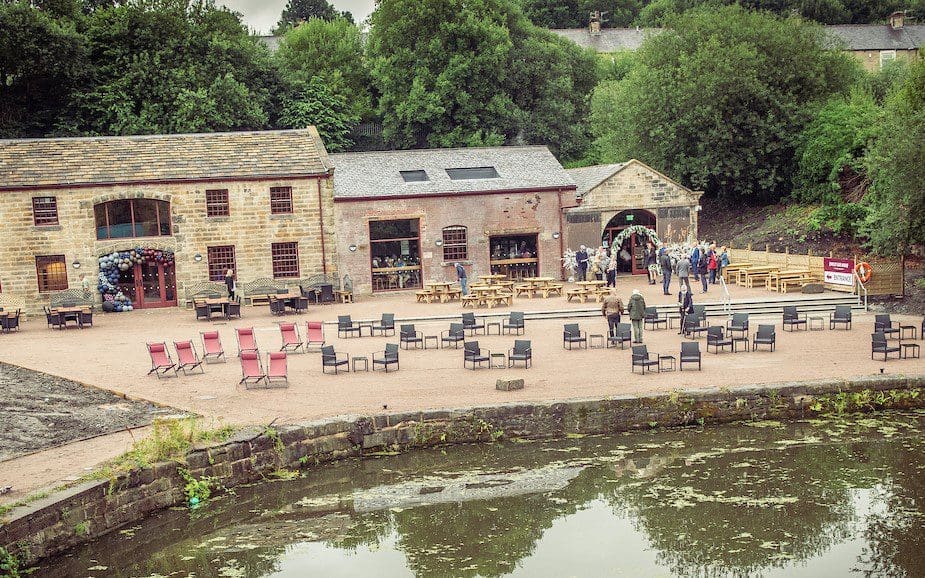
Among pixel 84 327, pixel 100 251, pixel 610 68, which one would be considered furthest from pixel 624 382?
pixel 610 68

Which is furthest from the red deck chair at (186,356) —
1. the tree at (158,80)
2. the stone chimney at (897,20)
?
the stone chimney at (897,20)

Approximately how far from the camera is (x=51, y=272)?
34.2 m

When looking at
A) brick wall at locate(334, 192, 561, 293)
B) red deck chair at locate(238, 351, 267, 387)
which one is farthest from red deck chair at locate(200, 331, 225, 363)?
brick wall at locate(334, 192, 561, 293)

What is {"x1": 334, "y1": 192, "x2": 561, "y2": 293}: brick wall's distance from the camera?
3669 centimetres

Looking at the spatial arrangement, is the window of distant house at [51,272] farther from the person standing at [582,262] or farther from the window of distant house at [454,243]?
the person standing at [582,262]

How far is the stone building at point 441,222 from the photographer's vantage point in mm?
36781

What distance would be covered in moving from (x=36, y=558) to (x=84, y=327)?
19.0m

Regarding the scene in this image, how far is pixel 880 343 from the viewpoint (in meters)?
20.6

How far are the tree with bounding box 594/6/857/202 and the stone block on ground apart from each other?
29.1 m

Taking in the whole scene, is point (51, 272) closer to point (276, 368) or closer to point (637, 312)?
point (276, 368)

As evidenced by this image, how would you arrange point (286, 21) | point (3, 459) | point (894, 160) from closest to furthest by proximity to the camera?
→ point (3, 459)
point (894, 160)
point (286, 21)

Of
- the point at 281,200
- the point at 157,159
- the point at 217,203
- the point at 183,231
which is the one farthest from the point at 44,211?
the point at 281,200

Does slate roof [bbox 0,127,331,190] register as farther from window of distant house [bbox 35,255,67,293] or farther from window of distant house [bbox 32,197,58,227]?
window of distant house [bbox 35,255,67,293]

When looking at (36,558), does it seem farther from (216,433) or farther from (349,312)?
(349,312)
